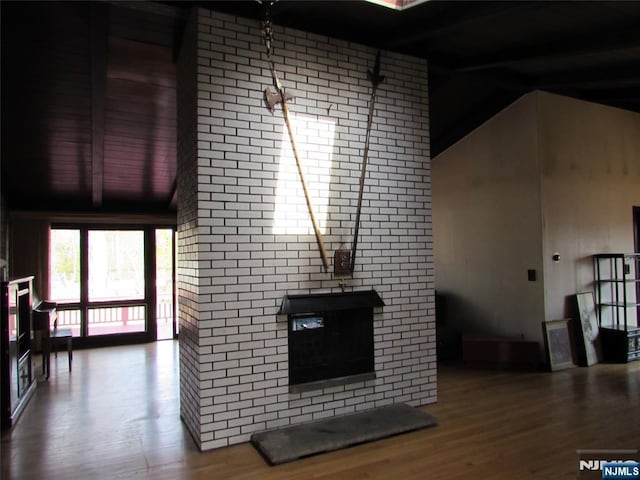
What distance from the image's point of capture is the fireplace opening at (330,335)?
333 centimetres

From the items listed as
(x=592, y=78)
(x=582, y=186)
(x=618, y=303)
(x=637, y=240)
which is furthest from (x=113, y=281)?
(x=637, y=240)

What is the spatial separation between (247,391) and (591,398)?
10.7ft

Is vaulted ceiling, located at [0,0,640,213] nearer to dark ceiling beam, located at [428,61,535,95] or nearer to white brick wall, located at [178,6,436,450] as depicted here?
dark ceiling beam, located at [428,61,535,95]

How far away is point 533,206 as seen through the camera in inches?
203

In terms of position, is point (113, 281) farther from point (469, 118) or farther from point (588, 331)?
point (588, 331)

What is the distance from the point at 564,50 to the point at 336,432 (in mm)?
4002

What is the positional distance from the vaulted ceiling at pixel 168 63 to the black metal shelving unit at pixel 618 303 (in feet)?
7.33

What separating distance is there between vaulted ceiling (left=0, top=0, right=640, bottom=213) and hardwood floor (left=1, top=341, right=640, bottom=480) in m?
2.90

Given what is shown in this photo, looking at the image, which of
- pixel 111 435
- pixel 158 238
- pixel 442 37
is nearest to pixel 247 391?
pixel 111 435

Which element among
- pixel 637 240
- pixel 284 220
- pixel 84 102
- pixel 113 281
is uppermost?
pixel 84 102

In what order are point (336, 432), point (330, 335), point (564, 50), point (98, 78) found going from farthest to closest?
point (564, 50)
point (98, 78)
point (330, 335)
point (336, 432)

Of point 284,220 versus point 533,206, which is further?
Result: point 533,206

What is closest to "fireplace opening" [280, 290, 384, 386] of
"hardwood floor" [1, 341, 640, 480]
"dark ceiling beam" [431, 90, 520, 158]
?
"hardwood floor" [1, 341, 640, 480]

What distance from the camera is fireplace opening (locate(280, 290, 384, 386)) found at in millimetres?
3334
